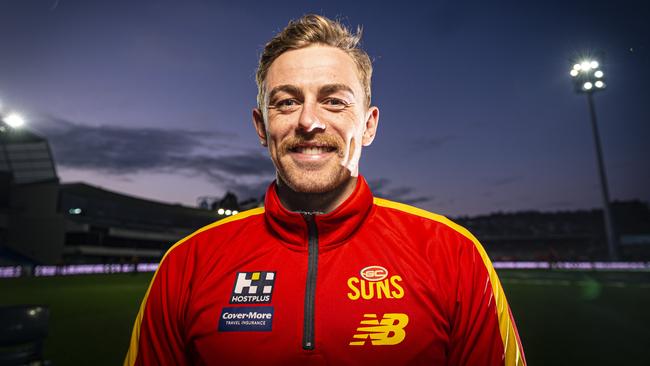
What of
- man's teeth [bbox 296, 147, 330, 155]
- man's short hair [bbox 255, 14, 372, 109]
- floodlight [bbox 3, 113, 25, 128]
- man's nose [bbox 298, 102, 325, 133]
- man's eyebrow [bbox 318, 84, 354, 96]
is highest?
floodlight [bbox 3, 113, 25, 128]

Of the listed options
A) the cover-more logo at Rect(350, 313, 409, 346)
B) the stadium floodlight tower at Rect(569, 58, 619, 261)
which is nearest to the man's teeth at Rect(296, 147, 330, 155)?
the cover-more logo at Rect(350, 313, 409, 346)

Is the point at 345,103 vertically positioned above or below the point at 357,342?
above

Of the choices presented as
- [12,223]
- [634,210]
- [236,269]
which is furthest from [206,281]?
[634,210]

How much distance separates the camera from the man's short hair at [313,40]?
2109mm

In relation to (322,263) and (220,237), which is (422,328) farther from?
(220,237)

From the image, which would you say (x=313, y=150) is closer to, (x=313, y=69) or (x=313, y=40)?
(x=313, y=69)

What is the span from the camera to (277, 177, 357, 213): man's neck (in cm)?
203

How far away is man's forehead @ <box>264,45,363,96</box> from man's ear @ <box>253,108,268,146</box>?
0.26m

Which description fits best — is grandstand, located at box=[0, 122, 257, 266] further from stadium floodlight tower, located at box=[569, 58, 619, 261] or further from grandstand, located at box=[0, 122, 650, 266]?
stadium floodlight tower, located at box=[569, 58, 619, 261]

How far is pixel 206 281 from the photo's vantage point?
1.94 m

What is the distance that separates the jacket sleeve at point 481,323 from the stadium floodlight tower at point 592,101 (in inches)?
1244

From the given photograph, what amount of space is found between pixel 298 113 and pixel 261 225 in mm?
699

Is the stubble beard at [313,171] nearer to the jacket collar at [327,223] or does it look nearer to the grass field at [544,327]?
the jacket collar at [327,223]

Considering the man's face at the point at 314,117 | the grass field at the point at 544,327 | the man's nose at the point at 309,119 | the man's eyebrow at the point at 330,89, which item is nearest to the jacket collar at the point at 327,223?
the man's face at the point at 314,117
